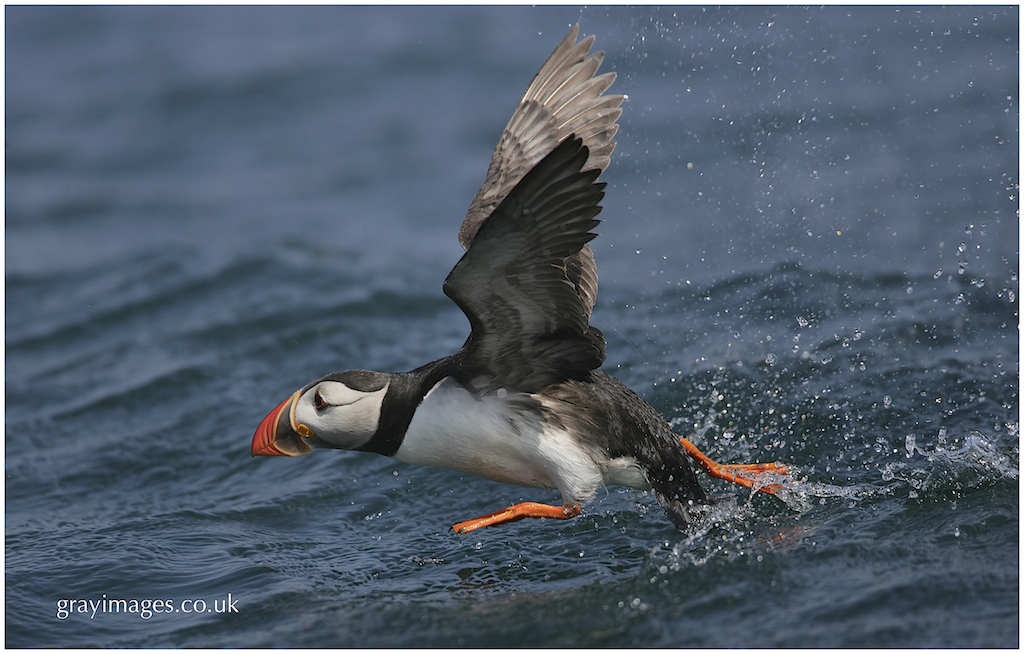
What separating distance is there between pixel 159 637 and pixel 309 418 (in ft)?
4.07

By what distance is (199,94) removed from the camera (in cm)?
1369

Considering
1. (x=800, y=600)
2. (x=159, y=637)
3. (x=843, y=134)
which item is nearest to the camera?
(x=800, y=600)

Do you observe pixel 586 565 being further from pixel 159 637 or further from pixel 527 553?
pixel 159 637

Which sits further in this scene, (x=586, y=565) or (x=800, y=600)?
(x=586, y=565)

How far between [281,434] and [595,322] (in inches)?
132

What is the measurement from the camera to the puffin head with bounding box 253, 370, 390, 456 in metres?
4.68

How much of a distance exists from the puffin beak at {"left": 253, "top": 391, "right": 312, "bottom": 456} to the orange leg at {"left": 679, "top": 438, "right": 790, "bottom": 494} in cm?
196

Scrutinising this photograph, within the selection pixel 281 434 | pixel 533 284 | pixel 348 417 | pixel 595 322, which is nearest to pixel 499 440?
pixel 348 417

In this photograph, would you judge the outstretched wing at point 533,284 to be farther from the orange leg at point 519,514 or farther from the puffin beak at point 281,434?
the puffin beak at point 281,434

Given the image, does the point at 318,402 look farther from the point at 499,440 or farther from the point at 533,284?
the point at 533,284

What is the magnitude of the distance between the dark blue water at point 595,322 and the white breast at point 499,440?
1.56 feet

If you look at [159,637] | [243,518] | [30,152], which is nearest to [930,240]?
[243,518]

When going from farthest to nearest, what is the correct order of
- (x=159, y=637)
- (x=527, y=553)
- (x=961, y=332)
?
(x=961, y=332) < (x=527, y=553) < (x=159, y=637)

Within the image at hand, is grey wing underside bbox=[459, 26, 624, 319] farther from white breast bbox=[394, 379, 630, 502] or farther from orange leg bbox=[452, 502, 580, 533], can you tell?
orange leg bbox=[452, 502, 580, 533]
